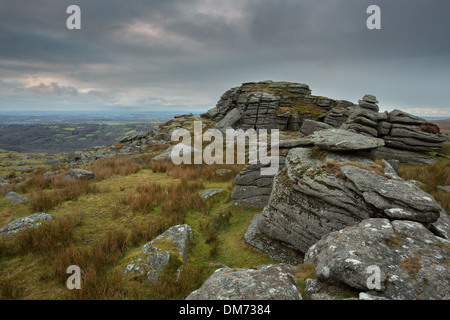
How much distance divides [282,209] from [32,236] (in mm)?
8403

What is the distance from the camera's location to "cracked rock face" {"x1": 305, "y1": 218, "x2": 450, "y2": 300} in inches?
135

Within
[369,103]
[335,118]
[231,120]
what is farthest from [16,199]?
[335,118]

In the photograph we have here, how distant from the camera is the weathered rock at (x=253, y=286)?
3478mm

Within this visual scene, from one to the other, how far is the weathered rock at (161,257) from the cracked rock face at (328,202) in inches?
105

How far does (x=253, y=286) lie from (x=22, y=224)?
863 centimetres

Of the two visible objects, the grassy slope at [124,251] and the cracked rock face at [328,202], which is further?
the cracked rock face at [328,202]

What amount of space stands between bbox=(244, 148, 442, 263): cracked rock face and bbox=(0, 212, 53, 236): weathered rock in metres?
7.89

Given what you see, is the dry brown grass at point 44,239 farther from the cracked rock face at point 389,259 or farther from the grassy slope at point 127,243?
the cracked rock face at point 389,259

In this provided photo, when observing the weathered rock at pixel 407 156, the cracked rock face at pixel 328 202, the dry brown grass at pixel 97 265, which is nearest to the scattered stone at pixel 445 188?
the cracked rock face at pixel 328 202

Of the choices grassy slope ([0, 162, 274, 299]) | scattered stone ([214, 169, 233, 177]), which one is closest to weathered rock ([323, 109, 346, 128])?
scattered stone ([214, 169, 233, 177])
